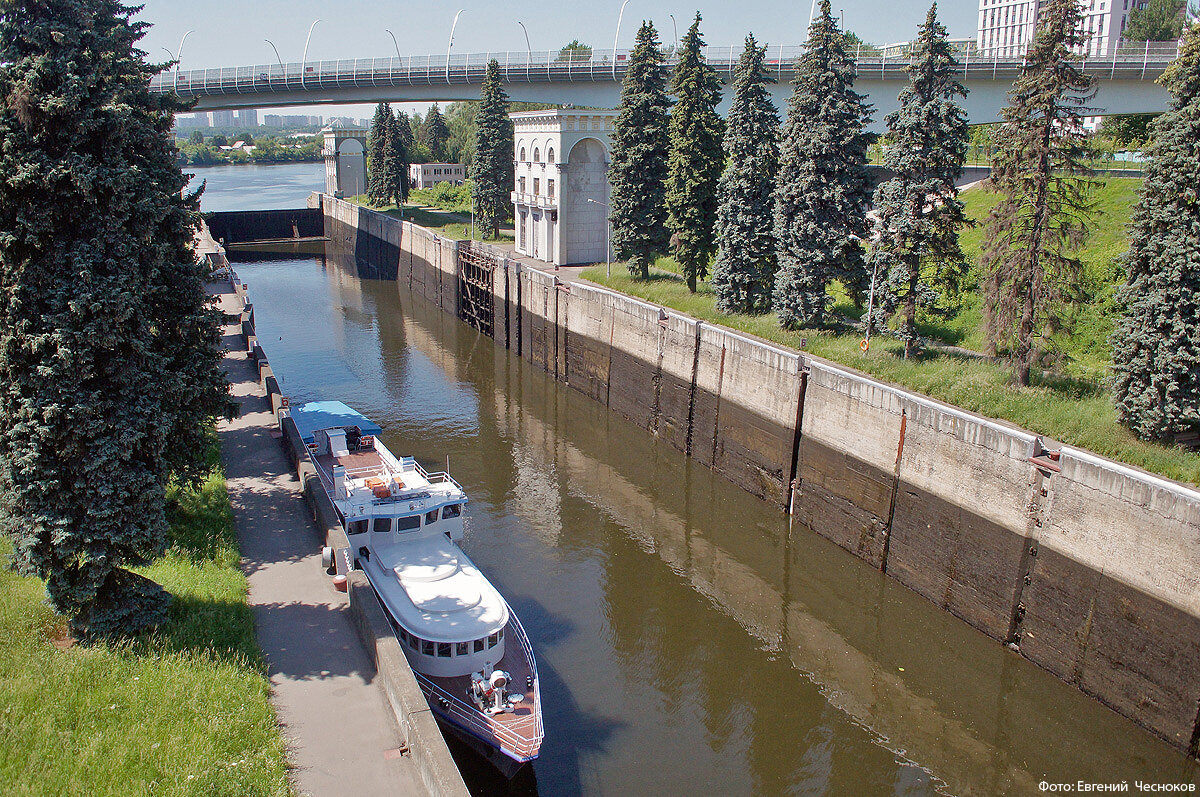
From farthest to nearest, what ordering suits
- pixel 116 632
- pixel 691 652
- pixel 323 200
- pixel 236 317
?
pixel 323 200 < pixel 236 317 < pixel 691 652 < pixel 116 632

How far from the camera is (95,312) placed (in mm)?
13195

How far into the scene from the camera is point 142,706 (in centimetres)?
1262

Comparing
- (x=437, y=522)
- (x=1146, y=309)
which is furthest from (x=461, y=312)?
(x=1146, y=309)

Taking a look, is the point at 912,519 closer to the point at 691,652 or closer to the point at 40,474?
the point at 691,652

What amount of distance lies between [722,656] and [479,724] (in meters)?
7.19

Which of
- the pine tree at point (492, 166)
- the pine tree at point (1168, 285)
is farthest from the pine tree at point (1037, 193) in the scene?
the pine tree at point (492, 166)

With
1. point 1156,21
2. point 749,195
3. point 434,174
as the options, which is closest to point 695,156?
point 749,195

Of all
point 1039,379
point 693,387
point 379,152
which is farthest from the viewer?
point 379,152

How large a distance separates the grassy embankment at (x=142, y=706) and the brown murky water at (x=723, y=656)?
5608 millimetres

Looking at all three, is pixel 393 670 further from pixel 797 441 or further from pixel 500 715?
pixel 797 441

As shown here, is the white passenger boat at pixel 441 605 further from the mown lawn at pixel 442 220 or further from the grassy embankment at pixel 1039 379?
the mown lawn at pixel 442 220

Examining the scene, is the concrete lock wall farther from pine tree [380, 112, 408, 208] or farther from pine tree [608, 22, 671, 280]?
pine tree [380, 112, 408, 208]

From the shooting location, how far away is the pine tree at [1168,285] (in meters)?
21.1

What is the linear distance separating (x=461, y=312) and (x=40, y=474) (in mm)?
48262
